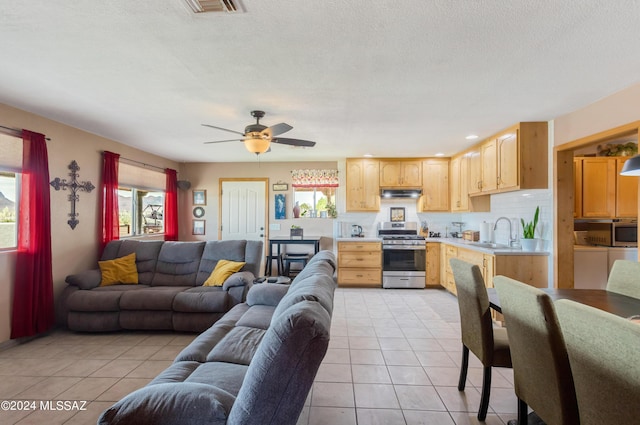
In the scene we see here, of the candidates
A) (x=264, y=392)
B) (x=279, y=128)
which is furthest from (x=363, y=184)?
(x=264, y=392)

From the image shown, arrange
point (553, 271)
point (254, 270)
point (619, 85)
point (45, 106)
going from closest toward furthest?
1. point (619, 85)
2. point (45, 106)
3. point (553, 271)
4. point (254, 270)

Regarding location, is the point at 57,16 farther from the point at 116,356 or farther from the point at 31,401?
the point at 116,356

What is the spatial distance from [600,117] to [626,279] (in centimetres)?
156

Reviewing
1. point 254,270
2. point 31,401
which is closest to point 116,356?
point 31,401

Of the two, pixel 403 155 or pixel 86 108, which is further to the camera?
pixel 403 155

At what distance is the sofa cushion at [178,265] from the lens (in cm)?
375

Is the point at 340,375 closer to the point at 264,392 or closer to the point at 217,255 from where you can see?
the point at 264,392

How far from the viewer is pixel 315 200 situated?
6.08 m

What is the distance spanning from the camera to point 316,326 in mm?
1025

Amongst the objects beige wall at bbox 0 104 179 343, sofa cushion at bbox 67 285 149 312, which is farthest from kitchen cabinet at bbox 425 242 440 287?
→ beige wall at bbox 0 104 179 343

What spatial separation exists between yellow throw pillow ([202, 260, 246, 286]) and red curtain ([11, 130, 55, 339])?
1.58m

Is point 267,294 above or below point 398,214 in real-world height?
below

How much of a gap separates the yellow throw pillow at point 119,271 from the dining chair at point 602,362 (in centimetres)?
414

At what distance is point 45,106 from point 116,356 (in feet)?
8.17
